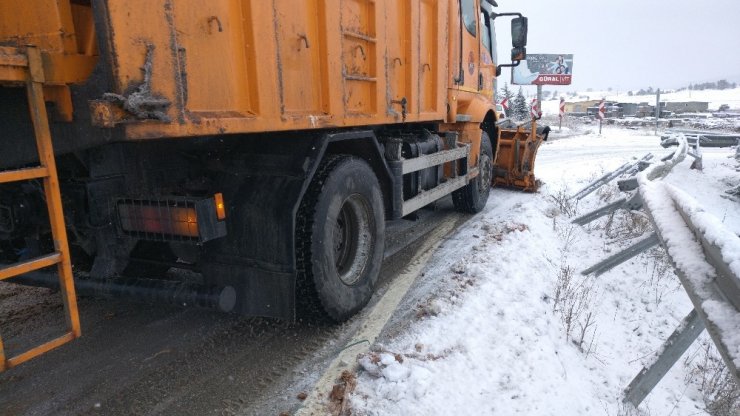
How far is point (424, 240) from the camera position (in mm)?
5863

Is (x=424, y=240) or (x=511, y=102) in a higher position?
(x=511, y=102)

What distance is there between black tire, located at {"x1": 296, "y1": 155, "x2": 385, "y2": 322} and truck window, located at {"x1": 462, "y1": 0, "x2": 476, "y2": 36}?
3.50m

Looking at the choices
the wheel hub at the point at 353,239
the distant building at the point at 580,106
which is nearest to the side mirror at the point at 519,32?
the wheel hub at the point at 353,239

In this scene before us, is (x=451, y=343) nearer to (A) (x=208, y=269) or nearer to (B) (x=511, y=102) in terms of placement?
(A) (x=208, y=269)

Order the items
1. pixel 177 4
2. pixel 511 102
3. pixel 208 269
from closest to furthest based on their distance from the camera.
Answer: pixel 177 4
pixel 208 269
pixel 511 102

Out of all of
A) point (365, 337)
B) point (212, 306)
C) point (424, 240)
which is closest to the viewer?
point (212, 306)

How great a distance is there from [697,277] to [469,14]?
5.22 m

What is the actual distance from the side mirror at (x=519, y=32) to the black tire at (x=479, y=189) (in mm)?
1506

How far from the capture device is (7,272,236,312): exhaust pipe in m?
2.97

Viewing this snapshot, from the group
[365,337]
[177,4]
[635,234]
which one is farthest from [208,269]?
[635,234]

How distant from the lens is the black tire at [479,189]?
7.23 meters

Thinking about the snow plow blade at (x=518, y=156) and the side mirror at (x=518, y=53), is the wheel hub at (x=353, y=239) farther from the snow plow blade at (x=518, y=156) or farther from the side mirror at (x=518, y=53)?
the snow plow blade at (x=518, y=156)

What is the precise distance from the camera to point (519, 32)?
738cm

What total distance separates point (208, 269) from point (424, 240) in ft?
Result: 10.6
